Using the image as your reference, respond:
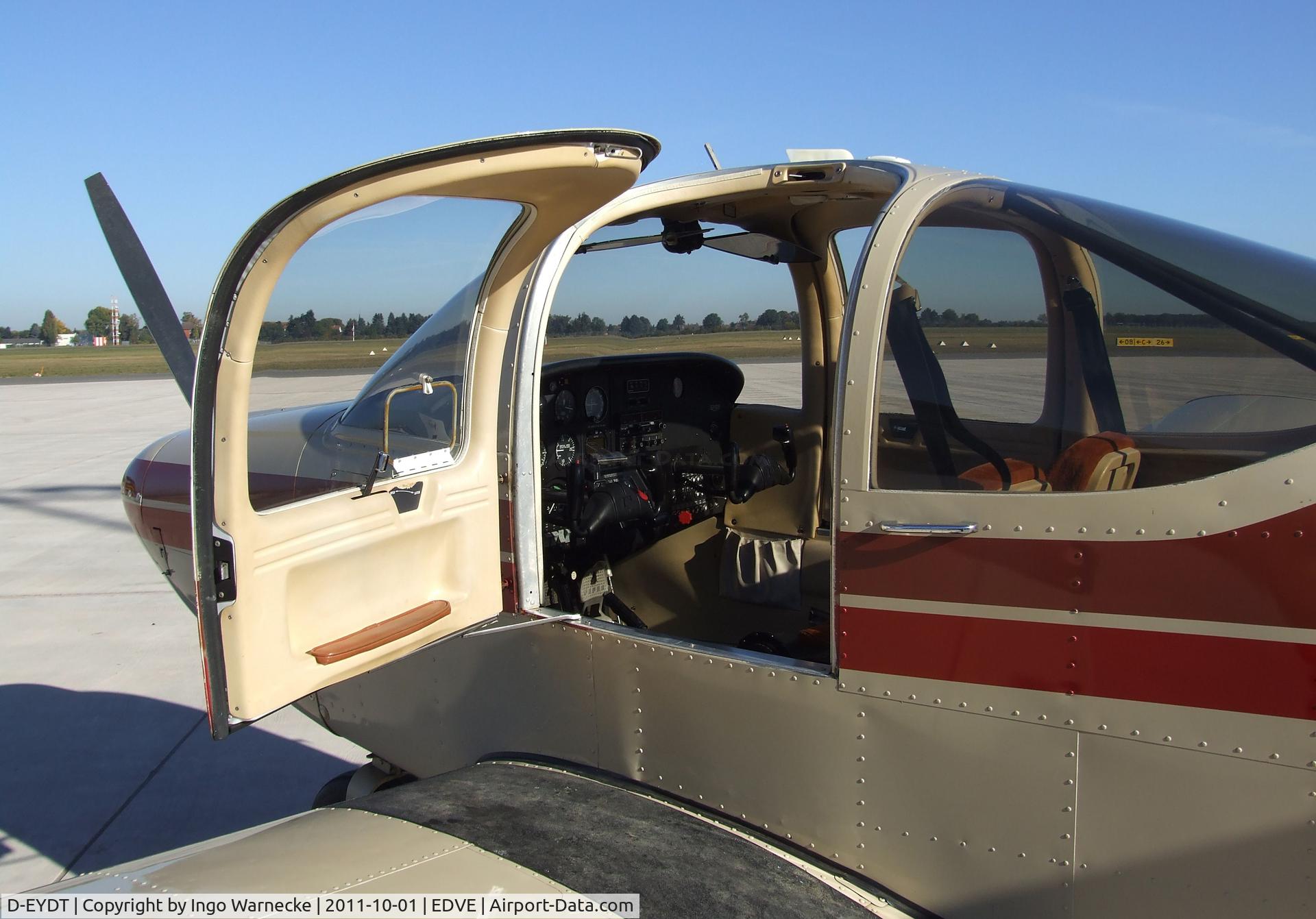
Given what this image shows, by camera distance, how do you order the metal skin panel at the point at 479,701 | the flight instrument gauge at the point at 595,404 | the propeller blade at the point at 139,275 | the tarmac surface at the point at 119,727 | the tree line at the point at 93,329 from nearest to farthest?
the propeller blade at the point at 139,275
the metal skin panel at the point at 479,701
the flight instrument gauge at the point at 595,404
the tarmac surface at the point at 119,727
the tree line at the point at 93,329

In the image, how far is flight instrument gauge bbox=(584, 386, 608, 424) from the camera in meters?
3.35

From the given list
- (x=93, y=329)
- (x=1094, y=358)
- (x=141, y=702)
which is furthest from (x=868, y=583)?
(x=93, y=329)

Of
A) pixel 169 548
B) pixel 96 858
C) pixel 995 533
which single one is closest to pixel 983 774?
pixel 995 533

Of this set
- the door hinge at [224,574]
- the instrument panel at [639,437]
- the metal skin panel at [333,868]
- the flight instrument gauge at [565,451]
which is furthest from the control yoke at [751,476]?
the door hinge at [224,574]

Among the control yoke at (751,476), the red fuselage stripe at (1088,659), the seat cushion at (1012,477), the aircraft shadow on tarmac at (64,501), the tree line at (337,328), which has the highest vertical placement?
the tree line at (337,328)

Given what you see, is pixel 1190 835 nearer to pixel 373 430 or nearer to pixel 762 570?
pixel 762 570

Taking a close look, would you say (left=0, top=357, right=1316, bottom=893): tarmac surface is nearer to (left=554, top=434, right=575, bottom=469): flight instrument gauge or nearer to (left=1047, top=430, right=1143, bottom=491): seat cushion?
(left=1047, top=430, right=1143, bottom=491): seat cushion

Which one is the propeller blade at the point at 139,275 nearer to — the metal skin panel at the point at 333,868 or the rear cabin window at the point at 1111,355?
the metal skin panel at the point at 333,868

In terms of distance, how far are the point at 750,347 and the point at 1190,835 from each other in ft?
8.31

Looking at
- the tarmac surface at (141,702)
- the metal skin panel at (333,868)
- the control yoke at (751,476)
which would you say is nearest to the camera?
the metal skin panel at (333,868)

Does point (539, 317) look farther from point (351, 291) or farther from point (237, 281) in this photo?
point (237, 281)

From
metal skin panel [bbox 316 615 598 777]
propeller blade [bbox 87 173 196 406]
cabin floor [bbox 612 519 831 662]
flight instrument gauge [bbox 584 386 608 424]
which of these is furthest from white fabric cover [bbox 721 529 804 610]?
propeller blade [bbox 87 173 196 406]

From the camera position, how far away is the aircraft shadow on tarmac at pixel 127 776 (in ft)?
12.7

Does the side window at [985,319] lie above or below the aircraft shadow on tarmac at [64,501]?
above
